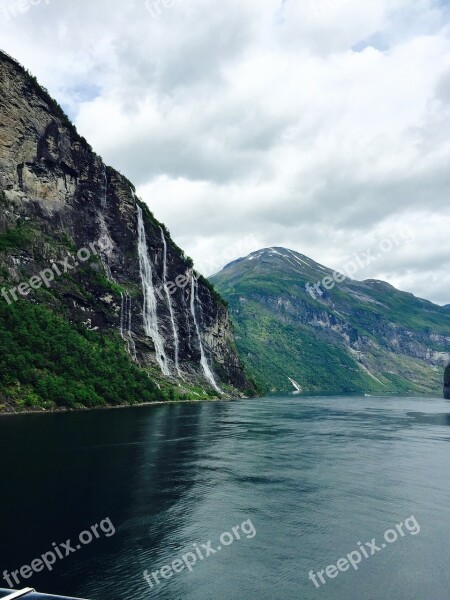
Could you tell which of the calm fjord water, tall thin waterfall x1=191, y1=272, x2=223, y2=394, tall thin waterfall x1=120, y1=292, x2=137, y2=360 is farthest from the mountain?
the calm fjord water

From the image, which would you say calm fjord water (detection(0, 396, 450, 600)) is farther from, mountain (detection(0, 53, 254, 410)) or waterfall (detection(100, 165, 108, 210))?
waterfall (detection(100, 165, 108, 210))

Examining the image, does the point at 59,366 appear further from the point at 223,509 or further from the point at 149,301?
the point at 223,509

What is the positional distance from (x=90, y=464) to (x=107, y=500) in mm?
9025

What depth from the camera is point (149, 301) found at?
119 meters

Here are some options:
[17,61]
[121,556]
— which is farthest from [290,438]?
[17,61]

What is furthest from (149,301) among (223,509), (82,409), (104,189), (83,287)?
(223,509)

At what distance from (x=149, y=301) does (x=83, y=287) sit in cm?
2277

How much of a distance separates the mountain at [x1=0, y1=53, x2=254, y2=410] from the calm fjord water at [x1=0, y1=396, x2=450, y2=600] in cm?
2624

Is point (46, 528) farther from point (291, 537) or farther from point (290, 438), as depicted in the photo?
point (290, 438)

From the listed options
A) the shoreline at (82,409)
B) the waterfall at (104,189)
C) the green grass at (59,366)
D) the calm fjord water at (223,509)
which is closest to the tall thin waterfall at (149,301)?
the waterfall at (104,189)

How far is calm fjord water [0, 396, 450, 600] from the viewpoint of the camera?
1741 centimetres

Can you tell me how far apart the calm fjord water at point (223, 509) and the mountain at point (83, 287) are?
1033 inches

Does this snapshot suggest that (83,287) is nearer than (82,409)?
No

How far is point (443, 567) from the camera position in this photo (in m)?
19.4
